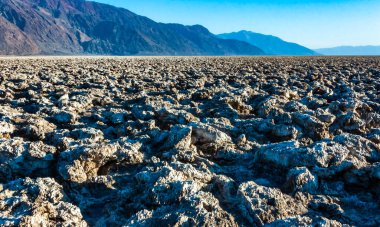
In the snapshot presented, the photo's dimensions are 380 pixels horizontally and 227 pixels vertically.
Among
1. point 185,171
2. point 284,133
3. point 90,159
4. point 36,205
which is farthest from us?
point 284,133

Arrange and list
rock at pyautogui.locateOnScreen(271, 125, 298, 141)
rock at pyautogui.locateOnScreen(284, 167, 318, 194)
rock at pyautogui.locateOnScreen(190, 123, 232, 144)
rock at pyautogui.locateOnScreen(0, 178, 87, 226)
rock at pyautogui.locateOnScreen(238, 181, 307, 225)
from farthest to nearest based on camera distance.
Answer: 1. rock at pyautogui.locateOnScreen(271, 125, 298, 141)
2. rock at pyautogui.locateOnScreen(190, 123, 232, 144)
3. rock at pyautogui.locateOnScreen(284, 167, 318, 194)
4. rock at pyautogui.locateOnScreen(238, 181, 307, 225)
5. rock at pyautogui.locateOnScreen(0, 178, 87, 226)

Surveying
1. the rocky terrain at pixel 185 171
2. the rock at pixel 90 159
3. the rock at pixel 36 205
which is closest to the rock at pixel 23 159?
the rocky terrain at pixel 185 171

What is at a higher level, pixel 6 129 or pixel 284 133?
pixel 6 129

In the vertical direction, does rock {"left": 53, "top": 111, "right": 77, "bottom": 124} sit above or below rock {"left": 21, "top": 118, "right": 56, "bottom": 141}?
below

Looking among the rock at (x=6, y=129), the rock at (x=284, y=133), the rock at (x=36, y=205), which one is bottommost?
the rock at (x=284, y=133)

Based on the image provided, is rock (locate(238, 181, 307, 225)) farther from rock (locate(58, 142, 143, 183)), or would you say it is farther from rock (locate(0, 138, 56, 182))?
rock (locate(0, 138, 56, 182))

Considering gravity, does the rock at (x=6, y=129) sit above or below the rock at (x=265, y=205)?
above

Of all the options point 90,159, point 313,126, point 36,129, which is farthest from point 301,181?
point 36,129

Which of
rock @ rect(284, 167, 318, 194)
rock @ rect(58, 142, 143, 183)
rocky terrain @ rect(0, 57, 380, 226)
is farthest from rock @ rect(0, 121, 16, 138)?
rock @ rect(284, 167, 318, 194)

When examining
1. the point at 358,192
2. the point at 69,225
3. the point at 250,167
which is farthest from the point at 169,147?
the point at 358,192

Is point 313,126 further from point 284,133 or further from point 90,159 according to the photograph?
point 90,159

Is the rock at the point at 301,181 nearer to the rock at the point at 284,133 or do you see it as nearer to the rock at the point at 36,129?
the rock at the point at 284,133

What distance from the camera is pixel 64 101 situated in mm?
5996

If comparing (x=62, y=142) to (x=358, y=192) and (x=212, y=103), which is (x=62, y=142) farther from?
(x=212, y=103)
